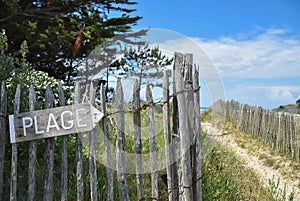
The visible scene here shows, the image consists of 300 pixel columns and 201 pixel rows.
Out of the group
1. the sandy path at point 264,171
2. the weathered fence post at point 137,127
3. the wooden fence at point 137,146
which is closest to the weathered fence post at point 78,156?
the wooden fence at point 137,146

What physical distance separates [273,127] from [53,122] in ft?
24.4

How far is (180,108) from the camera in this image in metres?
2.98

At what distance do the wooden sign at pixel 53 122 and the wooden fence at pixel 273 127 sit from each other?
382cm

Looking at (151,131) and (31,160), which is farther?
(151,131)

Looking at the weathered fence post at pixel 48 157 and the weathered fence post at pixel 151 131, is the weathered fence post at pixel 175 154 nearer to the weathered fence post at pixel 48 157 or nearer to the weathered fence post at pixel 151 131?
the weathered fence post at pixel 151 131

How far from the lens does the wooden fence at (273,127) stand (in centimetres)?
788

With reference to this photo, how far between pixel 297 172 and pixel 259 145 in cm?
247

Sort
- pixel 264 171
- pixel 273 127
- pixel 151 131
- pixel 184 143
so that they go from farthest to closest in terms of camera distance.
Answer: pixel 273 127 < pixel 264 171 < pixel 184 143 < pixel 151 131

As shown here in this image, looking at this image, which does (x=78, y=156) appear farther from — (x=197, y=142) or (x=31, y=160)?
(x=197, y=142)

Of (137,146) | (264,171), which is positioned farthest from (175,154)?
(264,171)

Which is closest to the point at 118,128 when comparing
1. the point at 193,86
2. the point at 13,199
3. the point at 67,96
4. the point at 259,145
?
the point at 193,86

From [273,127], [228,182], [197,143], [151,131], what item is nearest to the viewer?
[151,131]

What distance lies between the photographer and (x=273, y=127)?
29.5ft

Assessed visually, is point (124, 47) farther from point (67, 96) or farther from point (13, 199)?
point (13, 199)
